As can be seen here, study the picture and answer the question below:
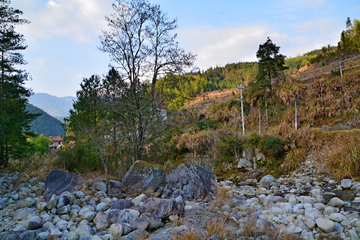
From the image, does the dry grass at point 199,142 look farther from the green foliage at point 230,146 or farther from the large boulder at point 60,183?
the large boulder at point 60,183

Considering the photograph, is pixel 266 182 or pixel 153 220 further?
pixel 266 182

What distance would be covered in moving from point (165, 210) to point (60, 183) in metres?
3.31

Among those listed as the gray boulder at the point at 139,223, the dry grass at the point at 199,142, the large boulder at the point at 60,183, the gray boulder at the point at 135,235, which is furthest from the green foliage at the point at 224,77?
the gray boulder at the point at 135,235

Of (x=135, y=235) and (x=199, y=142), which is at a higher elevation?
(x=199, y=142)

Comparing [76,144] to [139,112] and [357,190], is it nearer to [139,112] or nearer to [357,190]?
[139,112]

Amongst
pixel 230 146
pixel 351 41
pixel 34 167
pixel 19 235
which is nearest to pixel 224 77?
pixel 351 41

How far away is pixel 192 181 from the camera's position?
19.4 ft

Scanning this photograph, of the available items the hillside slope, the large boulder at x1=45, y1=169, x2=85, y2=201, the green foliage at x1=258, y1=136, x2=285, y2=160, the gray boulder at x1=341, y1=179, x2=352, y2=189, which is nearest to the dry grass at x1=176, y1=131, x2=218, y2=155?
the hillside slope

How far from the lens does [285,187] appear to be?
7.15m

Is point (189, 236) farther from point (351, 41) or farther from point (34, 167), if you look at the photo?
point (351, 41)

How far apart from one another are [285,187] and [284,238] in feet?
16.4

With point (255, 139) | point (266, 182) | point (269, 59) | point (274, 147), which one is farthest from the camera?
point (269, 59)

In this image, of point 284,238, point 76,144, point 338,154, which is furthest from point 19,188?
point 338,154

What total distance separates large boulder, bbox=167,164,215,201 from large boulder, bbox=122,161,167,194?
1.28ft
